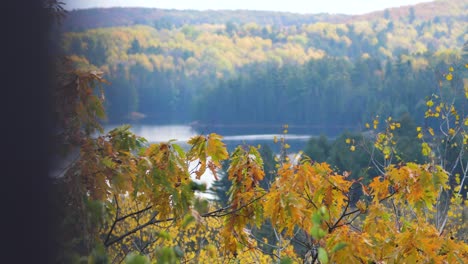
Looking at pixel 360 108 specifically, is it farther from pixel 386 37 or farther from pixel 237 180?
pixel 237 180

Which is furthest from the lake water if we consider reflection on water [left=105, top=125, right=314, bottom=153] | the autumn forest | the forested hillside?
the forested hillside

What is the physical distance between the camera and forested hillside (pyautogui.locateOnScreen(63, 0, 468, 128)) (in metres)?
43.3

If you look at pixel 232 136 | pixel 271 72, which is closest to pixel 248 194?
pixel 232 136

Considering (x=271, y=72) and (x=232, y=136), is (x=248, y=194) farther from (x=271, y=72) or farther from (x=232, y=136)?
(x=271, y=72)

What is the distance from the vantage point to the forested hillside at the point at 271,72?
43312 millimetres

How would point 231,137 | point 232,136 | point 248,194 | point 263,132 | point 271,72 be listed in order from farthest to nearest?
point 271,72
point 263,132
point 232,136
point 231,137
point 248,194

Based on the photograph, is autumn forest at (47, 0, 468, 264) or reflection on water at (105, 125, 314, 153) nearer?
autumn forest at (47, 0, 468, 264)

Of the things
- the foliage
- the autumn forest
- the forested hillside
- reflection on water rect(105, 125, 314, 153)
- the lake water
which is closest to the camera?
the autumn forest

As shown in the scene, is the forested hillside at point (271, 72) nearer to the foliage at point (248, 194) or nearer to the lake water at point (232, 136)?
the lake water at point (232, 136)

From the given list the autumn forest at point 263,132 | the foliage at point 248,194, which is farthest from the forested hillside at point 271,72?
the foliage at point 248,194

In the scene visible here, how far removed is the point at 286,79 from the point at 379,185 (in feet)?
167

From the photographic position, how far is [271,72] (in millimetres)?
53750

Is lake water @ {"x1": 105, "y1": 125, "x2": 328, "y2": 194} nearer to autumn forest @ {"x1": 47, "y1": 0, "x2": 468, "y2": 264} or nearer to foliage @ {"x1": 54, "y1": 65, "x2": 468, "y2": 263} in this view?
autumn forest @ {"x1": 47, "y1": 0, "x2": 468, "y2": 264}

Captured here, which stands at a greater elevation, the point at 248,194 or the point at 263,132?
the point at 248,194
